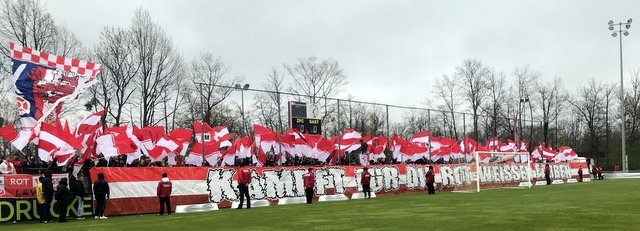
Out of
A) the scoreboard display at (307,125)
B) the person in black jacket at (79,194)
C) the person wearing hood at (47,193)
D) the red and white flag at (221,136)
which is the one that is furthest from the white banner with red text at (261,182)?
the red and white flag at (221,136)

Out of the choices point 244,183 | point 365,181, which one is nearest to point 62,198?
point 244,183

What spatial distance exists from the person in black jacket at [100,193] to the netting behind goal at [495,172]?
27.1 metres

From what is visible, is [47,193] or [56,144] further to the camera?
[56,144]

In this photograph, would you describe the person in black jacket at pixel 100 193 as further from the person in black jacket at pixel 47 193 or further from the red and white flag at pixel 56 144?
the person in black jacket at pixel 47 193

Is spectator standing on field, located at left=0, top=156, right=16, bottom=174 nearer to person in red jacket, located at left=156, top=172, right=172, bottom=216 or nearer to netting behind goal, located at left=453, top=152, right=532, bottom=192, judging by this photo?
person in red jacket, located at left=156, top=172, right=172, bottom=216

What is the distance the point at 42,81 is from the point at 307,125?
16939mm

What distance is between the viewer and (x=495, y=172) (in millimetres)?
50344

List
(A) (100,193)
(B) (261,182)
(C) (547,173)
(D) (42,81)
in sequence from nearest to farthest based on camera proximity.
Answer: (D) (42,81), (A) (100,193), (B) (261,182), (C) (547,173)

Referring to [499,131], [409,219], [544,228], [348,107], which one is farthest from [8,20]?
[499,131]

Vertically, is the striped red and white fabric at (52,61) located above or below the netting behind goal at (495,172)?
above

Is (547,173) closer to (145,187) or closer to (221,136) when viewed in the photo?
(221,136)

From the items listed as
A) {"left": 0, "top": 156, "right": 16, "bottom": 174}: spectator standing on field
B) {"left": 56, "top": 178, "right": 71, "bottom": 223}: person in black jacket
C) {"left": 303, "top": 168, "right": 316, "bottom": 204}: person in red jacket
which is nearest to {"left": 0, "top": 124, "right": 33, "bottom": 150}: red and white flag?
{"left": 56, "top": 178, "right": 71, "bottom": 223}: person in black jacket

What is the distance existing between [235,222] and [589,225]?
406 inches

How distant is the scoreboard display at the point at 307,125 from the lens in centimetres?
3553
